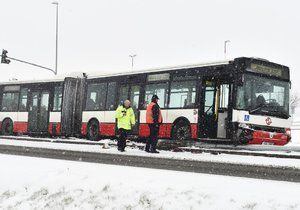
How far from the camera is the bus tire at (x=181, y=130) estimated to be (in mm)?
19069

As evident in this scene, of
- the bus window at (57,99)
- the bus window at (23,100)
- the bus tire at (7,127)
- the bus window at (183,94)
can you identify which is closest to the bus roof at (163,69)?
the bus window at (183,94)

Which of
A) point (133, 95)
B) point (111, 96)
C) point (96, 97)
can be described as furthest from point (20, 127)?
point (133, 95)

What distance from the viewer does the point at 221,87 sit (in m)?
18.1

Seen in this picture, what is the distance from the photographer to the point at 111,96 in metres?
23.4

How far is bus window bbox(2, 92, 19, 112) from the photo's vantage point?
28970 millimetres

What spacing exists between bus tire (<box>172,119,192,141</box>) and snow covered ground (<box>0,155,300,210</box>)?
797 centimetres

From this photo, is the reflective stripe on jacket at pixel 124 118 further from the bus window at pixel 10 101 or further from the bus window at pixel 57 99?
the bus window at pixel 10 101

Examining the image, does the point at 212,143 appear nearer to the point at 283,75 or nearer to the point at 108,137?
the point at 283,75

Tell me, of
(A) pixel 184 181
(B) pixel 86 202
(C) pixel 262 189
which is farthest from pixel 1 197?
(C) pixel 262 189

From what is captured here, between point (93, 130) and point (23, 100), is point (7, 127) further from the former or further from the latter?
point (93, 130)

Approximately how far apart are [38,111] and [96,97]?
4767mm

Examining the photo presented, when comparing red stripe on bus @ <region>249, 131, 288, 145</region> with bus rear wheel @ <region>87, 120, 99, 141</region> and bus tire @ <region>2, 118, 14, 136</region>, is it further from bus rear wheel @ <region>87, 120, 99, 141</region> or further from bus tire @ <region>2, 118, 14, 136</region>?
bus tire @ <region>2, 118, 14, 136</region>

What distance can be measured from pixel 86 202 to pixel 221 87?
10.3 meters

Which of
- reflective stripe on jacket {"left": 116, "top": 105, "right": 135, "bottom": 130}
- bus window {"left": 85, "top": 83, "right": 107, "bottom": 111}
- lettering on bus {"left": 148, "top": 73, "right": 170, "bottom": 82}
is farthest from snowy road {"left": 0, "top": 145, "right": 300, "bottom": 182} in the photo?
bus window {"left": 85, "top": 83, "right": 107, "bottom": 111}
